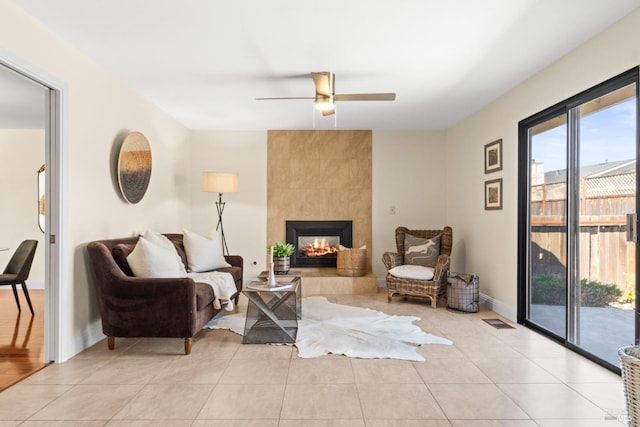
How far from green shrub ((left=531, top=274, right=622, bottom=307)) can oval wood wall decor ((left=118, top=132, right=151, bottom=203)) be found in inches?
164

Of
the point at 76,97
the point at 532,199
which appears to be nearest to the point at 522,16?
the point at 532,199

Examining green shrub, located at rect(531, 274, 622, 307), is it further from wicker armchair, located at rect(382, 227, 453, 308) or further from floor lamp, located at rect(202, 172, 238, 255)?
floor lamp, located at rect(202, 172, 238, 255)

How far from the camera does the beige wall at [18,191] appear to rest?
6348 millimetres

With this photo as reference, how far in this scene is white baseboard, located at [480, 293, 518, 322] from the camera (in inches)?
169

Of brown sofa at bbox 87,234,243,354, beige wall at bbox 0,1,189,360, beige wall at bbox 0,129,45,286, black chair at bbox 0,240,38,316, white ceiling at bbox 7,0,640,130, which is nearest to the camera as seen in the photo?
white ceiling at bbox 7,0,640,130

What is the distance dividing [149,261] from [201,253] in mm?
1150

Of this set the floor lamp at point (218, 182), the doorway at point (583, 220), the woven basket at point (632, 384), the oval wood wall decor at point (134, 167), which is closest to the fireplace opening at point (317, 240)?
the floor lamp at point (218, 182)

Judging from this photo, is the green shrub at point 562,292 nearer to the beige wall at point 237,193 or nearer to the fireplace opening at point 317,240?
the fireplace opening at point 317,240

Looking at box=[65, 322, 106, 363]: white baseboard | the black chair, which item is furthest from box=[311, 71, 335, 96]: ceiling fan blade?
the black chair

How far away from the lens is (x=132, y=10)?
2.65m

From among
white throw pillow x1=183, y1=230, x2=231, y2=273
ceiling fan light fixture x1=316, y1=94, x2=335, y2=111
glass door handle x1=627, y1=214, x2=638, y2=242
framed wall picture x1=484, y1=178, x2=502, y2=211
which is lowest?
white throw pillow x1=183, y1=230, x2=231, y2=273

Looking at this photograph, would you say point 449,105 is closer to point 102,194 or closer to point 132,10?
point 132,10

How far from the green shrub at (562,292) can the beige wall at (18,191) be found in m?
6.91

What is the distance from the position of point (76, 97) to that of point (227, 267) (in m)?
2.37
